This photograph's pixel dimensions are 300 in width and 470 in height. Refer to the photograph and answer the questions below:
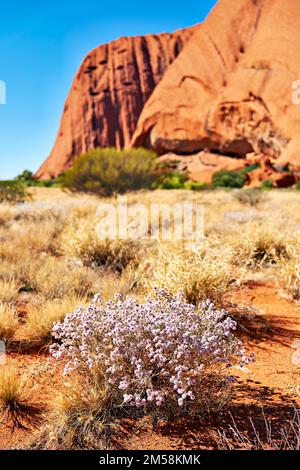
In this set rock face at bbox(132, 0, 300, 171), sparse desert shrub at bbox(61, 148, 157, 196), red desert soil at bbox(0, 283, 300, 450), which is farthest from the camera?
rock face at bbox(132, 0, 300, 171)

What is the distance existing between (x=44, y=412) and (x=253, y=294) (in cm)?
338

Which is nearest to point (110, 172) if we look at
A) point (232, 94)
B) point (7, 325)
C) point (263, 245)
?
point (263, 245)

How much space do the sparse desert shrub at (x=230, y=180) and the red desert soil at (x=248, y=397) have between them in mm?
26262

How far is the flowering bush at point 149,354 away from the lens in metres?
2.53

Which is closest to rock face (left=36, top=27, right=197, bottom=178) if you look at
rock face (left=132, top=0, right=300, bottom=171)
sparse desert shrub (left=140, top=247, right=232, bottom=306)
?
rock face (left=132, top=0, right=300, bottom=171)

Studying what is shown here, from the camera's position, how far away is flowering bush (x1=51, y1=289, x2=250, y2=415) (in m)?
2.53

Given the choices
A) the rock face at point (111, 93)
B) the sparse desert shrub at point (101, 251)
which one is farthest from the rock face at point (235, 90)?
the sparse desert shrub at point (101, 251)

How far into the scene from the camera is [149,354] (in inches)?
99.3

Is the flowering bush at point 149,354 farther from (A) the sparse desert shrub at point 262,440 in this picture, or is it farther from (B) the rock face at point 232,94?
(B) the rock face at point 232,94

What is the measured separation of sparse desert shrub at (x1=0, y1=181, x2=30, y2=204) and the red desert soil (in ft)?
36.8

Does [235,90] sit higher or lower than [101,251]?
higher

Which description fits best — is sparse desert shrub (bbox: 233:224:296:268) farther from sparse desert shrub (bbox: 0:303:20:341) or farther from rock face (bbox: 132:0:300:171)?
rock face (bbox: 132:0:300:171)

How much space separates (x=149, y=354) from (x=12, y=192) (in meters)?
13.4

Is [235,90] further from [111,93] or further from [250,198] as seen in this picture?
[111,93]
